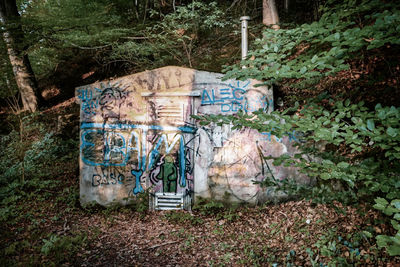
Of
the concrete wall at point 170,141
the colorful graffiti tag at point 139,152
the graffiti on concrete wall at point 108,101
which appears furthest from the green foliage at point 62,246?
the graffiti on concrete wall at point 108,101

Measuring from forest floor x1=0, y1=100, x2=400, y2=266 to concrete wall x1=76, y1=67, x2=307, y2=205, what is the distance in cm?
46

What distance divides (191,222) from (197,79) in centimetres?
321

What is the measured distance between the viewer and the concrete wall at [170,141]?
5250mm

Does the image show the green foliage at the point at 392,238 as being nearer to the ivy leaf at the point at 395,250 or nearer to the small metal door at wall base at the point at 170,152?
the ivy leaf at the point at 395,250

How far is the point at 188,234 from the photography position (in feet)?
14.7

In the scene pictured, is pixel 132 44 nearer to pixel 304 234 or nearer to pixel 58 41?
pixel 58 41

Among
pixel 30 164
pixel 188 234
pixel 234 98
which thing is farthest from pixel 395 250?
pixel 30 164

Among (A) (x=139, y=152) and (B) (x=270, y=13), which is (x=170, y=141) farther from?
(B) (x=270, y=13)

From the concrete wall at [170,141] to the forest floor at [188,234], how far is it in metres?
0.46

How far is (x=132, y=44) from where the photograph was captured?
766cm

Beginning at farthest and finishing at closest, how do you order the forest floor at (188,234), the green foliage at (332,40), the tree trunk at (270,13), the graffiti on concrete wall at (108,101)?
the tree trunk at (270,13) → the graffiti on concrete wall at (108,101) → the forest floor at (188,234) → the green foliage at (332,40)

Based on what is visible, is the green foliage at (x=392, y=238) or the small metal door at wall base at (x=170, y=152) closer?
the green foliage at (x=392, y=238)

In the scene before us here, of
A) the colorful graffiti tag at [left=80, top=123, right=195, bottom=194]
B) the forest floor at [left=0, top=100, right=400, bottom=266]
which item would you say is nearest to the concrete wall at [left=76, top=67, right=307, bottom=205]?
the colorful graffiti tag at [left=80, top=123, right=195, bottom=194]

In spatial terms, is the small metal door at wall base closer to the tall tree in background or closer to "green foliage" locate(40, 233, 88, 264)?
"green foliage" locate(40, 233, 88, 264)
